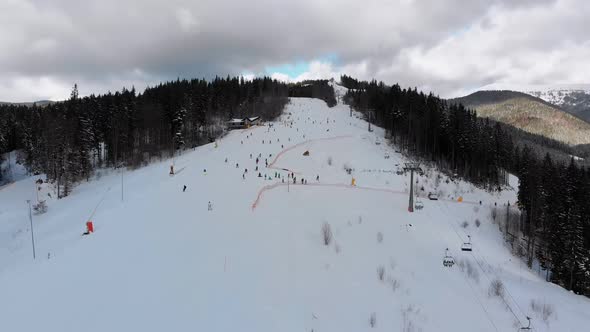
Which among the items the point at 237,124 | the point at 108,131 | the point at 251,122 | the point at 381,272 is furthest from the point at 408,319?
the point at 251,122

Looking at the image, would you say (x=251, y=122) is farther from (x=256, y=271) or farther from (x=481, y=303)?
(x=481, y=303)

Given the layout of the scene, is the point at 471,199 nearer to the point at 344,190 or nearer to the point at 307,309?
the point at 344,190

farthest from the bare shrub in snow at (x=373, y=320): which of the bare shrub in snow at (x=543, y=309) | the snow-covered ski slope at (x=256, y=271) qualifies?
the bare shrub in snow at (x=543, y=309)

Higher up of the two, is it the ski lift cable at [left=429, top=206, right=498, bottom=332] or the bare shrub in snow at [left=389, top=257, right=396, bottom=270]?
the bare shrub in snow at [left=389, top=257, right=396, bottom=270]

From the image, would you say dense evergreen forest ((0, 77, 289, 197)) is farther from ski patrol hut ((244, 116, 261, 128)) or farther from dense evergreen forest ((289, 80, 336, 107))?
dense evergreen forest ((289, 80, 336, 107))

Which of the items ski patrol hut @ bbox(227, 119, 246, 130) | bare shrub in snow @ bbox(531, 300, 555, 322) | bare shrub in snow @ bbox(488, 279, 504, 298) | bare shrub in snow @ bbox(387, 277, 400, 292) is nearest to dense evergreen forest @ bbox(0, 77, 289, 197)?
ski patrol hut @ bbox(227, 119, 246, 130)

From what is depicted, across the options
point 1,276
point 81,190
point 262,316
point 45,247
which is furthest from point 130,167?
point 262,316

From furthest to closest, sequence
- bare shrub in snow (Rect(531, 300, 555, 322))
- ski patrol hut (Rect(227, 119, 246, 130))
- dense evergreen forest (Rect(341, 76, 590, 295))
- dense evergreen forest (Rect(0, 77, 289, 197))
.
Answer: ski patrol hut (Rect(227, 119, 246, 130)), dense evergreen forest (Rect(0, 77, 289, 197)), dense evergreen forest (Rect(341, 76, 590, 295)), bare shrub in snow (Rect(531, 300, 555, 322))
